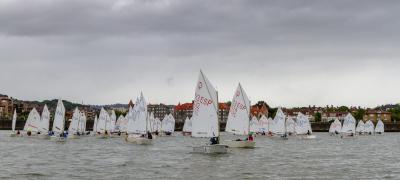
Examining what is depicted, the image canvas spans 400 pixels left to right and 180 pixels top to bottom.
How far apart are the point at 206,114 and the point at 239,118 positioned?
40.0 feet

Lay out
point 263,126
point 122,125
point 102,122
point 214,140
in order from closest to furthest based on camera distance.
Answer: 1. point 214,140
2. point 102,122
3. point 122,125
4. point 263,126

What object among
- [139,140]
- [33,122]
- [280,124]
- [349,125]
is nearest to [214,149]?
[139,140]

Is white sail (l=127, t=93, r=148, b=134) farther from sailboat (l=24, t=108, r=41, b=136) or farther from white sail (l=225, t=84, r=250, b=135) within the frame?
sailboat (l=24, t=108, r=41, b=136)

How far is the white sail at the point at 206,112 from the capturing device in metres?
60.9

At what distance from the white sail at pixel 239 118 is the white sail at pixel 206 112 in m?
11.1

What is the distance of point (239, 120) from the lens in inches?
2849

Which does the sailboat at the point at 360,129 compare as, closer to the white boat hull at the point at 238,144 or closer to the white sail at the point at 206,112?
the white boat hull at the point at 238,144

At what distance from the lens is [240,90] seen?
7444 centimetres

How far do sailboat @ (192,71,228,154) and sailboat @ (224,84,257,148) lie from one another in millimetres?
10993

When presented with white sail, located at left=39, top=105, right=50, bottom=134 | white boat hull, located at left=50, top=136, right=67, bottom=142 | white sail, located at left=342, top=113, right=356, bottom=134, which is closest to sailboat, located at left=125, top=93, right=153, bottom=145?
white boat hull, located at left=50, top=136, right=67, bottom=142

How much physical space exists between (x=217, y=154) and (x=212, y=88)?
6.34m

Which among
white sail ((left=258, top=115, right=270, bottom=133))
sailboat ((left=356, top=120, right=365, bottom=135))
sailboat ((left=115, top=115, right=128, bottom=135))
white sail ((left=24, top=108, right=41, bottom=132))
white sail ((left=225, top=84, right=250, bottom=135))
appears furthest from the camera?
sailboat ((left=356, top=120, right=365, bottom=135))

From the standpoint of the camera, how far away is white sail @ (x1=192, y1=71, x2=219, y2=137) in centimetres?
6088

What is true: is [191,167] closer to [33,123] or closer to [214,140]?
[214,140]
